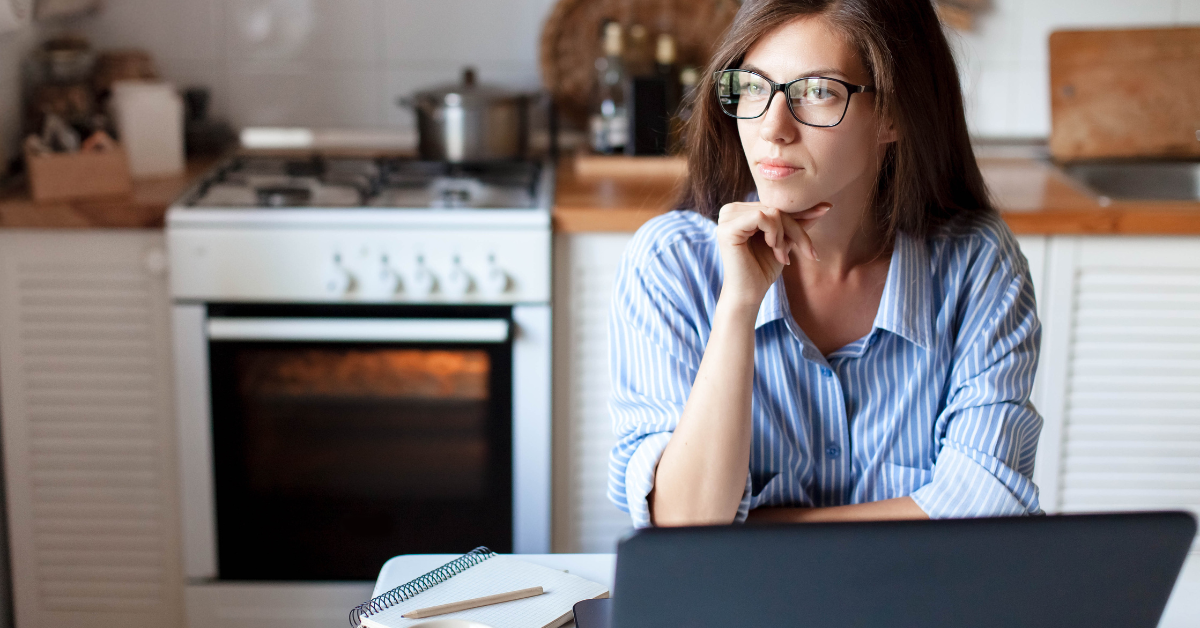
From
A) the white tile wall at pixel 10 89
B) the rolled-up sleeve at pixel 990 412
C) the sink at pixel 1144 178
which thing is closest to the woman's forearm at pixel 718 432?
the rolled-up sleeve at pixel 990 412

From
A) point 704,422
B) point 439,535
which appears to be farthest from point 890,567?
point 439,535

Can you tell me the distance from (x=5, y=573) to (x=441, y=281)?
3.67 feet

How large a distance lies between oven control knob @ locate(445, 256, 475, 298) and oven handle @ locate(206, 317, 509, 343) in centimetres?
5

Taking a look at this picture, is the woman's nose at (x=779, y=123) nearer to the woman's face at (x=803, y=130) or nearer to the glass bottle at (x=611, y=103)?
the woman's face at (x=803, y=130)

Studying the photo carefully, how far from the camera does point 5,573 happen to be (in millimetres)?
2268

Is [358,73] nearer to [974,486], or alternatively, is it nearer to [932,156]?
[932,156]

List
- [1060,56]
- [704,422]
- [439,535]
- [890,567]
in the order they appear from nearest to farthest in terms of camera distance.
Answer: [890,567]
[704,422]
[439,535]
[1060,56]

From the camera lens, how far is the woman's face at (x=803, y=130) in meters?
1.13

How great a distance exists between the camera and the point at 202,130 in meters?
2.57

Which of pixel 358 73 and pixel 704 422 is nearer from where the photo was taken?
pixel 704 422

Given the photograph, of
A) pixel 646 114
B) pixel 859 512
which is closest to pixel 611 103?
pixel 646 114

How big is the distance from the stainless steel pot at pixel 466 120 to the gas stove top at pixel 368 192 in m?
0.04

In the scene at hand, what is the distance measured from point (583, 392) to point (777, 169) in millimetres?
1081

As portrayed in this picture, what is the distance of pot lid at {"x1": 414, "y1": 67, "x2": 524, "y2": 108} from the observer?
2322 millimetres
